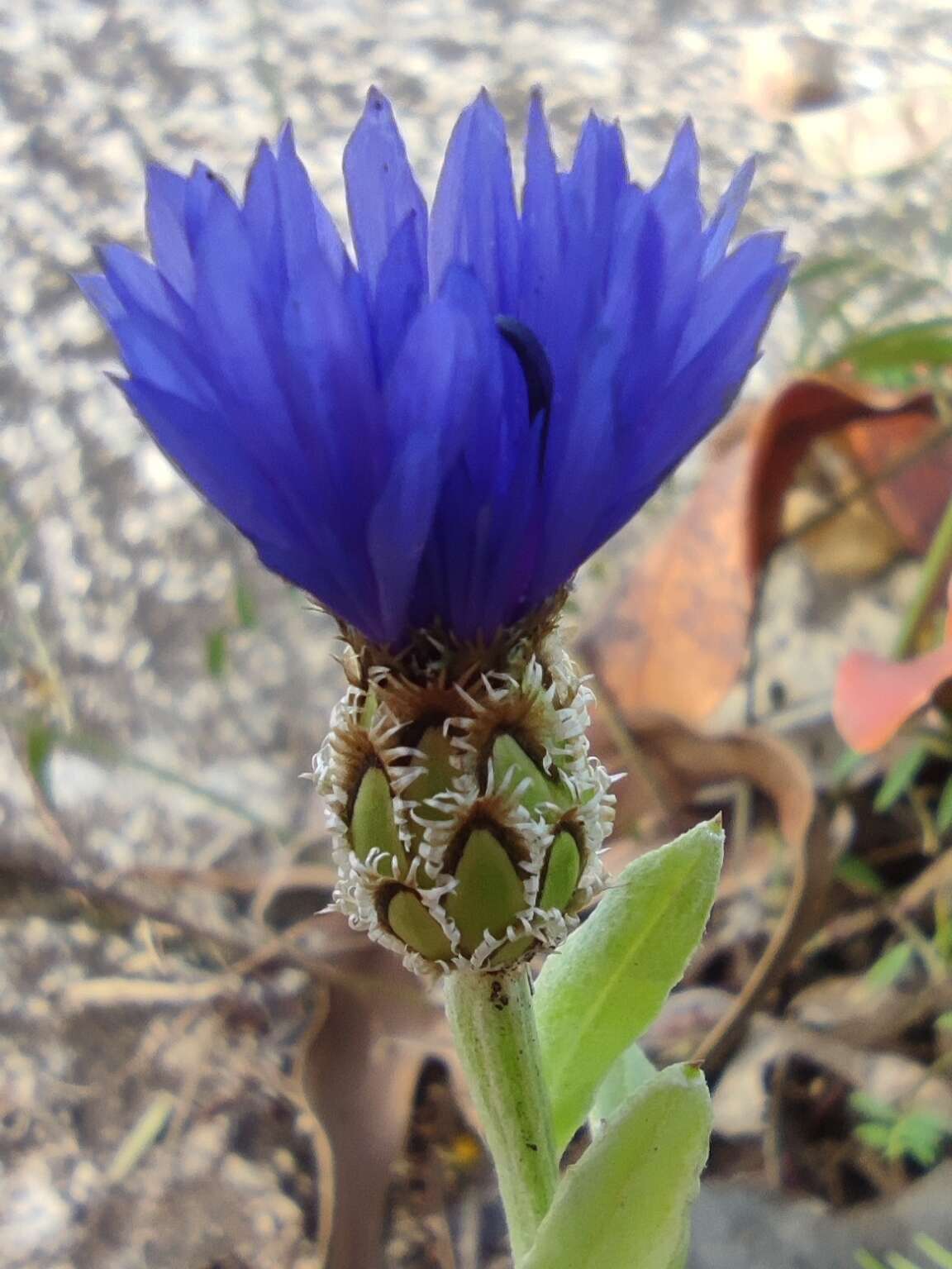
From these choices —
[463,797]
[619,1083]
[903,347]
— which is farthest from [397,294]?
[903,347]

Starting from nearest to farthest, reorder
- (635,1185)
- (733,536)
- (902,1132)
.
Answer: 1. (635,1185)
2. (902,1132)
3. (733,536)

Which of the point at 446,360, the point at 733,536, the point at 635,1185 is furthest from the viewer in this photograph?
the point at 733,536

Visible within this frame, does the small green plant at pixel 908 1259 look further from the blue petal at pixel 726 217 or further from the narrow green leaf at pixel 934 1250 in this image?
the blue petal at pixel 726 217

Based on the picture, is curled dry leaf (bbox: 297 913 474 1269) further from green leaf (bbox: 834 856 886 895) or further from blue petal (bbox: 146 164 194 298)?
blue petal (bbox: 146 164 194 298)

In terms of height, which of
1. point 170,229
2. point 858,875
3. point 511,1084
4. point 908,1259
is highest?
point 170,229

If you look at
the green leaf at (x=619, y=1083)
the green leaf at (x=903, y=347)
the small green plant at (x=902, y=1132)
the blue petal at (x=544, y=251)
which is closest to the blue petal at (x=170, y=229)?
the blue petal at (x=544, y=251)

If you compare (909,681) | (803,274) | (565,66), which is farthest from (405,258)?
(565,66)

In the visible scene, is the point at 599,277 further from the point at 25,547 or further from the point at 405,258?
the point at 25,547

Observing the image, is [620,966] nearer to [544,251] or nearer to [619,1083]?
[619,1083]
